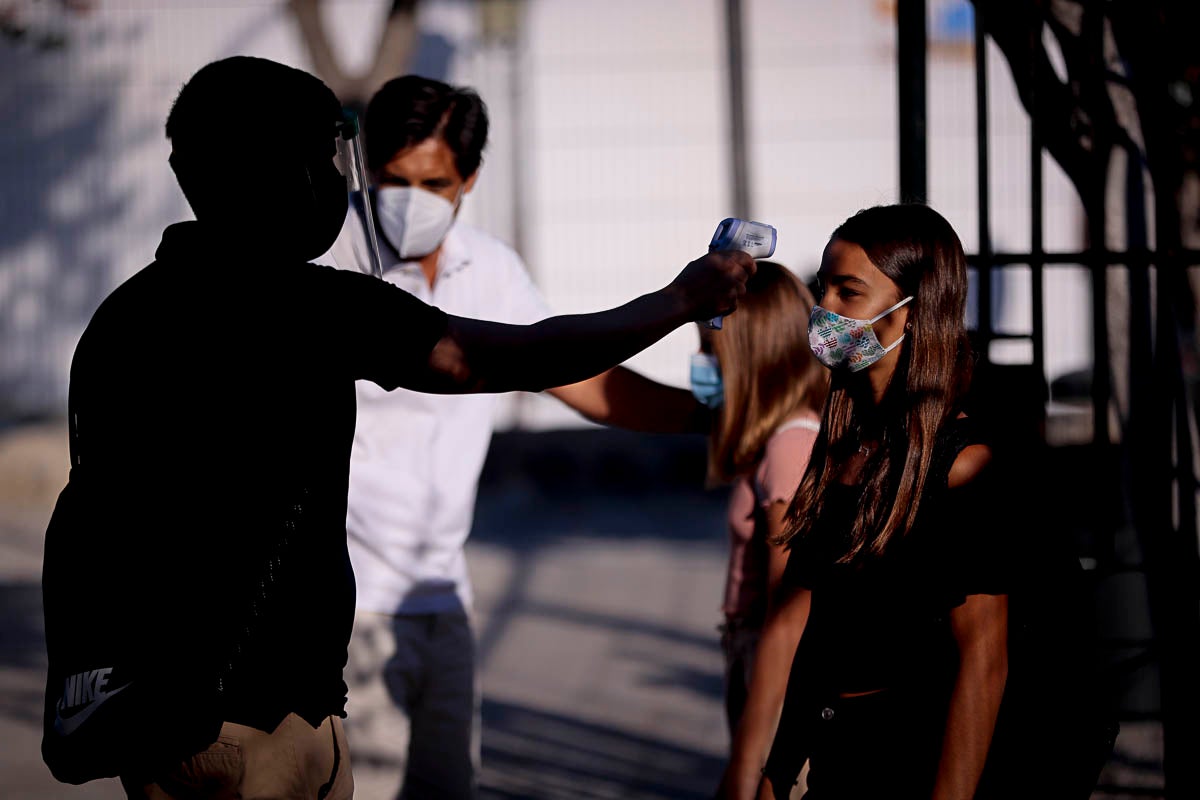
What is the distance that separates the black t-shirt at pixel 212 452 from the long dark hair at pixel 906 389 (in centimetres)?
78

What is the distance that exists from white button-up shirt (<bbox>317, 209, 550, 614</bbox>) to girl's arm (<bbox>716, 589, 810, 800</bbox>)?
2.86 feet

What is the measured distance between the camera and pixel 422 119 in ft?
11.2

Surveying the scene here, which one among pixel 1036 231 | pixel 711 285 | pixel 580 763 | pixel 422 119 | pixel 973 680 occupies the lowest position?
pixel 580 763

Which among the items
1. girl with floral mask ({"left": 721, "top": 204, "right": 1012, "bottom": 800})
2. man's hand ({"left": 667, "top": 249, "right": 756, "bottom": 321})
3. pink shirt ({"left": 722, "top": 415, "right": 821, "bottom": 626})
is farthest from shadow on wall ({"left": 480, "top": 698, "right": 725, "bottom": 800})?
man's hand ({"left": 667, "top": 249, "right": 756, "bottom": 321})

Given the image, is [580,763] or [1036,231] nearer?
[1036,231]

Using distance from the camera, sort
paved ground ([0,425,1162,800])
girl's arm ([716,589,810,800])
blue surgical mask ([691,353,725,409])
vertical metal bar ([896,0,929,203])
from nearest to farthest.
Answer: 1. girl's arm ([716,589,810,800])
2. blue surgical mask ([691,353,725,409])
3. vertical metal bar ([896,0,929,203])
4. paved ground ([0,425,1162,800])

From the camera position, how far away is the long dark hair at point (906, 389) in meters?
2.34

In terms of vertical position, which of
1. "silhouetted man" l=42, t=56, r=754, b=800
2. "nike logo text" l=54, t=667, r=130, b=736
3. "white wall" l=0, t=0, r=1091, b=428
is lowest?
"nike logo text" l=54, t=667, r=130, b=736

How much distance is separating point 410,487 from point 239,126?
1.30 metres

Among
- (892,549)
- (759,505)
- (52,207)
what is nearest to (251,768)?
(892,549)

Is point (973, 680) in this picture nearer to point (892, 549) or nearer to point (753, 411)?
point (892, 549)

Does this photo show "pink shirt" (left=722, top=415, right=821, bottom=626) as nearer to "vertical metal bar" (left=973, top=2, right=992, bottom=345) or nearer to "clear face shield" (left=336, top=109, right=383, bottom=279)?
"vertical metal bar" (left=973, top=2, right=992, bottom=345)

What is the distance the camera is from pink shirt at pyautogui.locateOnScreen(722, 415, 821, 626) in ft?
9.28

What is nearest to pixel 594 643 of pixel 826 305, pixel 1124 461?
pixel 1124 461
